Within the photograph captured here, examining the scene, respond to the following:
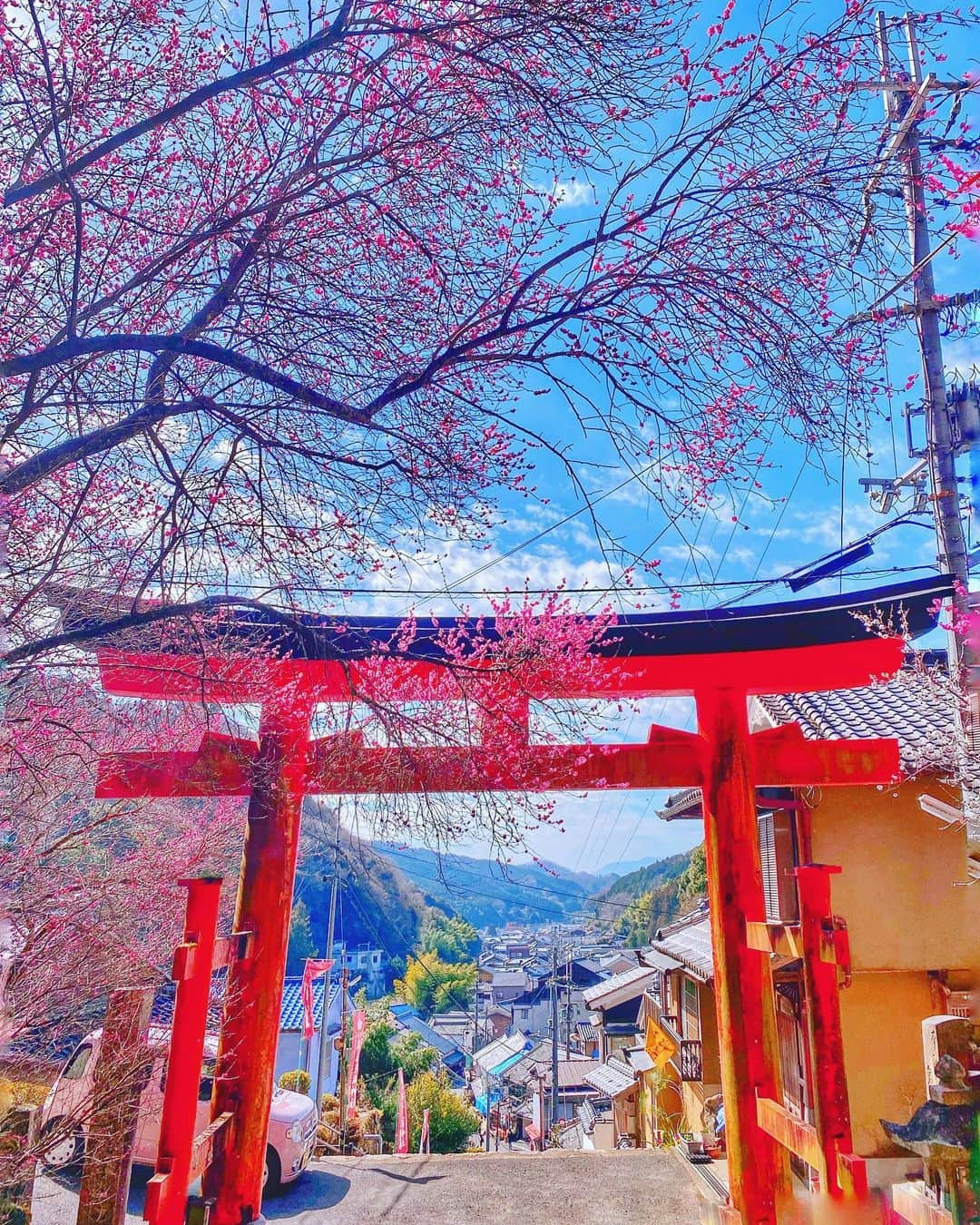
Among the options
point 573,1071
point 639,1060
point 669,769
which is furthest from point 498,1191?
point 573,1071

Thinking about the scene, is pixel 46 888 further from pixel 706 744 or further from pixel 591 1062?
pixel 591 1062

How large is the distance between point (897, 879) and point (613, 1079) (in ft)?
48.2

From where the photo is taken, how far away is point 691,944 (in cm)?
1329

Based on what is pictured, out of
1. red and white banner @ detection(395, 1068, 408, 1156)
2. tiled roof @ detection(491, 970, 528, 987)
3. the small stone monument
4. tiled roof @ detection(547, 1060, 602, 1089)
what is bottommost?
tiled roof @ detection(547, 1060, 602, 1089)

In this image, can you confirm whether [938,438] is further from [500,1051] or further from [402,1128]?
[500,1051]

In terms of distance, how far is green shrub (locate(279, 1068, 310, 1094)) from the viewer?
14633 millimetres

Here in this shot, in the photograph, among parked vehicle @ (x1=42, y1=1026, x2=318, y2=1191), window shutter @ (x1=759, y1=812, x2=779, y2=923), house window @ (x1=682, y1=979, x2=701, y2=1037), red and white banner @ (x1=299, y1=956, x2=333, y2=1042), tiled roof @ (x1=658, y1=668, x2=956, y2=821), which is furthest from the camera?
red and white banner @ (x1=299, y1=956, x2=333, y2=1042)

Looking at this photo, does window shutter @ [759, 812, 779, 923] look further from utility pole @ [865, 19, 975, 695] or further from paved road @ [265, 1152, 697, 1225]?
utility pole @ [865, 19, 975, 695]

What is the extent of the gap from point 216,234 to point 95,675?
2.27 meters

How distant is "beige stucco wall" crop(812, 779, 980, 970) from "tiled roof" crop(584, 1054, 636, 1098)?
13.0 m

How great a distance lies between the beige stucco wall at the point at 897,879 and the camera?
315 inches

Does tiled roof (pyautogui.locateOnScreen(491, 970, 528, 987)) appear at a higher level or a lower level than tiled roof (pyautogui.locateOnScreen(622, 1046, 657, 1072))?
lower

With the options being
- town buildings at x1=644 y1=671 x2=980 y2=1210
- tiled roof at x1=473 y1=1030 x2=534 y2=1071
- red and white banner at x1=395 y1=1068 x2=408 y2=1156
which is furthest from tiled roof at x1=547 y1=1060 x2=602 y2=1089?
town buildings at x1=644 y1=671 x2=980 y2=1210

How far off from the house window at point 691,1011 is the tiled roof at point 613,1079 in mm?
6291
